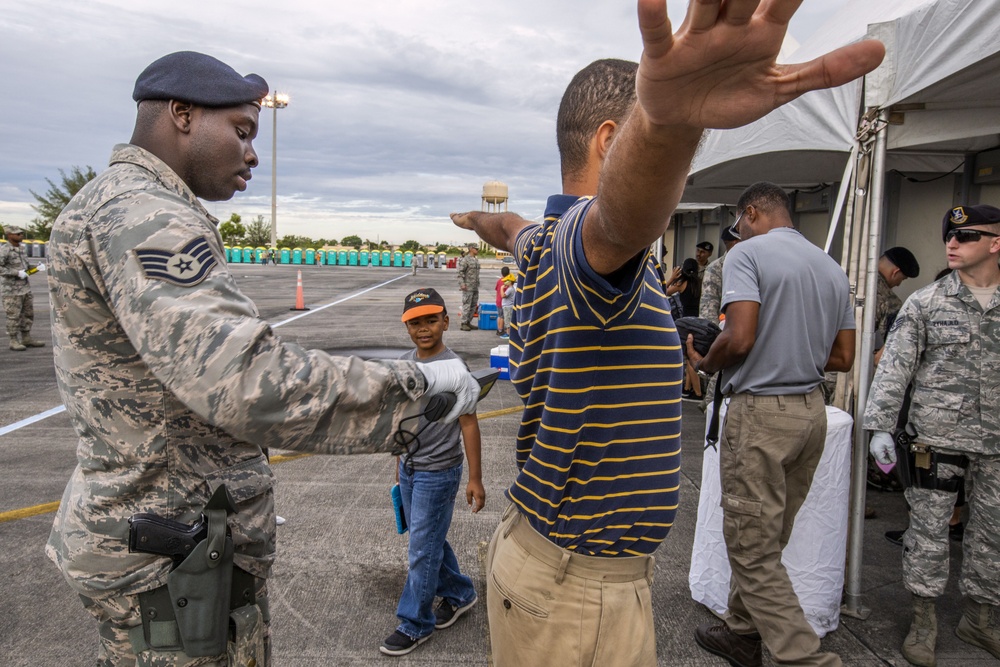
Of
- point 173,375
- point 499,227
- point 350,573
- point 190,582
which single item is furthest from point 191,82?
point 350,573

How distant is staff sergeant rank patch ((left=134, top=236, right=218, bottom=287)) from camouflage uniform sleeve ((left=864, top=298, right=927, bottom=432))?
10.7 feet

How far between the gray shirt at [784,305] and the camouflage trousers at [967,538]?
3.02ft

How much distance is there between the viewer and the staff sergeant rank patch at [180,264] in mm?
1362

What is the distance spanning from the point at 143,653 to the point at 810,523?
9.88ft

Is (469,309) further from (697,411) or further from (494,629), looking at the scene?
(494,629)

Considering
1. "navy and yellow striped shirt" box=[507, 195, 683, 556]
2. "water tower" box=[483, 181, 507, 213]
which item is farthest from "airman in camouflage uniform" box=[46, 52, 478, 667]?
"water tower" box=[483, 181, 507, 213]

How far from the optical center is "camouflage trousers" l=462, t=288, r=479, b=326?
15.5 meters

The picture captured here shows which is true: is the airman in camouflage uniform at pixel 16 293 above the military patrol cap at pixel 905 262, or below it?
below

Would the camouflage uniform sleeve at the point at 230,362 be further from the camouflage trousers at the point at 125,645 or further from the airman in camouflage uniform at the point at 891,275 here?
the airman in camouflage uniform at the point at 891,275

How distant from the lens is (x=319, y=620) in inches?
140

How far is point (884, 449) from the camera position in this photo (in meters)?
3.38

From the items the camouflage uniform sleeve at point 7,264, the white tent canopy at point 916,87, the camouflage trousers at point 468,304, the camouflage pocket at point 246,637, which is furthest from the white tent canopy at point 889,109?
the camouflage uniform sleeve at point 7,264

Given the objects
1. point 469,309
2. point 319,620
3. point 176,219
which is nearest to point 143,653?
point 176,219

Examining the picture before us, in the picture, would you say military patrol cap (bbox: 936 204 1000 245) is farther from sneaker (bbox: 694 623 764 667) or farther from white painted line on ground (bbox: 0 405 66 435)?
white painted line on ground (bbox: 0 405 66 435)
